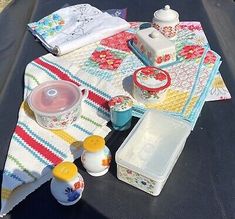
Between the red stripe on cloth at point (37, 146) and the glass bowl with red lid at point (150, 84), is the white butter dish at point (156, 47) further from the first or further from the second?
the red stripe on cloth at point (37, 146)

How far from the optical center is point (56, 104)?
76cm

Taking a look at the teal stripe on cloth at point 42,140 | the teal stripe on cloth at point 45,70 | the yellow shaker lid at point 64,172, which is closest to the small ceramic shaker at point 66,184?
the yellow shaker lid at point 64,172

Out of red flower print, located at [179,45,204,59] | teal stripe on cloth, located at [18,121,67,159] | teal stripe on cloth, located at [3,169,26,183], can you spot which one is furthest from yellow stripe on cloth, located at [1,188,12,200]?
red flower print, located at [179,45,204,59]

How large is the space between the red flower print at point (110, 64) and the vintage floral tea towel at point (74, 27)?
0.11 meters

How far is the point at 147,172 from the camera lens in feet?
2.08

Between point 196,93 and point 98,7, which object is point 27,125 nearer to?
point 196,93

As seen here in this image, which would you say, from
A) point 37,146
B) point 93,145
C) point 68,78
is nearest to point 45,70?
point 68,78

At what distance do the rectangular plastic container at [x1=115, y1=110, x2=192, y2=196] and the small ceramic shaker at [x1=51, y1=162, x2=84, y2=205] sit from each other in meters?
0.09

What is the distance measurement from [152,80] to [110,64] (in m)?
0.21

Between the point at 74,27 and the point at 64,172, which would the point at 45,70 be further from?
the point at 64,172

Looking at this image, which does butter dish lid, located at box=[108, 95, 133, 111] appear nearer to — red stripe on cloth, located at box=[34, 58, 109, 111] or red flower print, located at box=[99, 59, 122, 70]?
red stripe on cloth, located at box=[34, 58, 109, 111]

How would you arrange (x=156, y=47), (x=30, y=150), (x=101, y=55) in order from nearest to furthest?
(x=30, y=150), (x=156, y=47), (x=101, y=55)

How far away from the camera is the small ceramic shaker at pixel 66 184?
608 mm

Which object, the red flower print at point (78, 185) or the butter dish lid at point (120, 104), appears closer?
the red flower print at point (78, 185)
